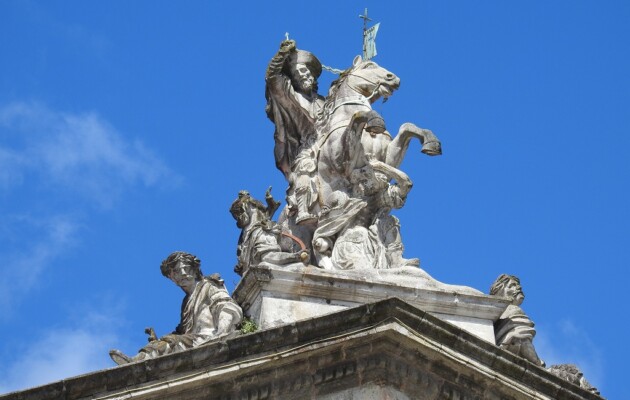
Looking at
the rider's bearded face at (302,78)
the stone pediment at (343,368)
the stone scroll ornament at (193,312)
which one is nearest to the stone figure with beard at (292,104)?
the rider's bearded face at (302,78)

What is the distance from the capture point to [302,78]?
99.0 feet

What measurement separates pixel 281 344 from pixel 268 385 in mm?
497

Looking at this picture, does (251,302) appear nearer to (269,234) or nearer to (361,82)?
(269,234)

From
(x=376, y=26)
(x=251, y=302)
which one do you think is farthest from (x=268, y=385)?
(x=376, y=26)

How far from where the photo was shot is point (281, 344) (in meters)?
24.5

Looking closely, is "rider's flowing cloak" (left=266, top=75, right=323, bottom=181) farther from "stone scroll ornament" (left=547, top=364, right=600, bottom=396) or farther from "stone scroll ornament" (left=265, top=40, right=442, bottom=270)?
"stone scroll ornament" (left=547, top=364, right=600, bottom=396)

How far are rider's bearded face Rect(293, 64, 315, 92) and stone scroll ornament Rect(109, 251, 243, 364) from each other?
156 inches

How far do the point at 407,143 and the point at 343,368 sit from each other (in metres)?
5.46

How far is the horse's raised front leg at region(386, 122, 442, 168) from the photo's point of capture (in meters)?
29.1

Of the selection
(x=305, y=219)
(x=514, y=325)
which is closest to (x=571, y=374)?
(x=514, y=325)

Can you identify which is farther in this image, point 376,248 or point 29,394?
point 376,248

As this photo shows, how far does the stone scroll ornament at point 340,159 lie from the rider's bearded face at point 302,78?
1 cm

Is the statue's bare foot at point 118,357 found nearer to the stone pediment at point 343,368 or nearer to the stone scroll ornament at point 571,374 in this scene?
the stone pediment at point 343,368

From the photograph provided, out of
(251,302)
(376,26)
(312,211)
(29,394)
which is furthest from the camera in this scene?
(376,26)
